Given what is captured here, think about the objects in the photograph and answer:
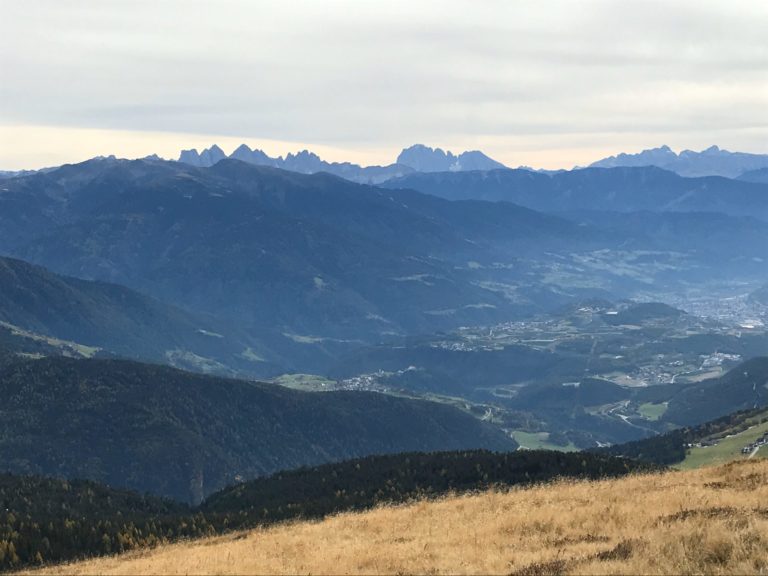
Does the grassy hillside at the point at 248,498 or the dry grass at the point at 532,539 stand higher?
the dry grass at the point at 532,539

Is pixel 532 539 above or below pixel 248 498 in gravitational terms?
above

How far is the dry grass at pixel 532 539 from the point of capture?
2677 cm

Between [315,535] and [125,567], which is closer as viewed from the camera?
[125,567]

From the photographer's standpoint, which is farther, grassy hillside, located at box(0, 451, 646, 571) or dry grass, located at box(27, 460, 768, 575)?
grassy hillside, located at box(0, 451, 646, 571)

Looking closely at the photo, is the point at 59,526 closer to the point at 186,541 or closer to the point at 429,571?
the point at 186,541

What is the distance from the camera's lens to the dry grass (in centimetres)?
2677

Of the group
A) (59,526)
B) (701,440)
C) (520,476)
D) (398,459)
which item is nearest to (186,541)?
(59,526)

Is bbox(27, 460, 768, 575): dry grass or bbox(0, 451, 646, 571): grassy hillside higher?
bbox(27, 460, 768, 575): dry grass

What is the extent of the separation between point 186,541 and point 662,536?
27027mm

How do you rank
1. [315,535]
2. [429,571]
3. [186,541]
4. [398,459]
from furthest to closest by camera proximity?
1. [398,459]
2. [186,541]
3. [315,535]
4. [429,571]

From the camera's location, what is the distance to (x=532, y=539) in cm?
3164

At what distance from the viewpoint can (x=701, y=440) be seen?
200m

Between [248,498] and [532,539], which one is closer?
[532,539]

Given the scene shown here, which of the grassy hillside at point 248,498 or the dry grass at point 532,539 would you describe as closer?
the dry grass at point 532,539
